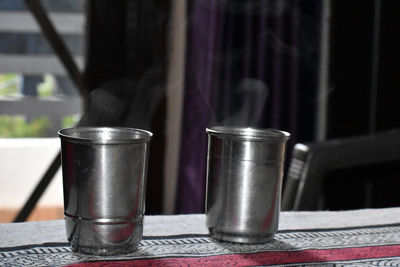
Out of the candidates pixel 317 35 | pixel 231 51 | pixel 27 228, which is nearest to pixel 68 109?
pixel 231 51

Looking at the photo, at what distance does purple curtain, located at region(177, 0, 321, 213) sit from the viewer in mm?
2680

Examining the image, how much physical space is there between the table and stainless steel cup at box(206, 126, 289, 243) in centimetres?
3

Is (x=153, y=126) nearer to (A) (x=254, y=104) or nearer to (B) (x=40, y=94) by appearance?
(B) (x=40, y=94)

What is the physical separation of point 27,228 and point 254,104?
54 cm

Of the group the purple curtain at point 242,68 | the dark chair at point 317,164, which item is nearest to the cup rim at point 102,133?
the dark chair at point 317,164

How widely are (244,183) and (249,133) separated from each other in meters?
0.09

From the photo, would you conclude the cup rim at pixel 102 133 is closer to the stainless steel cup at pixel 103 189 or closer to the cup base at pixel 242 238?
the stainless steel cup at pixel 103 189

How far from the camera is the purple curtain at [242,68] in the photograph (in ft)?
8.79

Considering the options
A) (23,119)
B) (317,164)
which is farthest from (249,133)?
(23,119)

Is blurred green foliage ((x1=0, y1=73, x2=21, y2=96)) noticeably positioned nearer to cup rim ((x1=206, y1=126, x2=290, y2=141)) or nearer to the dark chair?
the dark chair

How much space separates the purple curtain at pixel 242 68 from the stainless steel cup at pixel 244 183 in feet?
6.21

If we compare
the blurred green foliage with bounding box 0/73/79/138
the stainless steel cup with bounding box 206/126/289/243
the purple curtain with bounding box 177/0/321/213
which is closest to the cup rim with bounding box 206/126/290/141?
the stainless steel cup with bounding box 206/126/289/243

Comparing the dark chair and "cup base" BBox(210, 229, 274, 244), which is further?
the dark chair

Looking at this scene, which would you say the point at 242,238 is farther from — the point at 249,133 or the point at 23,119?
the point at 23,119
